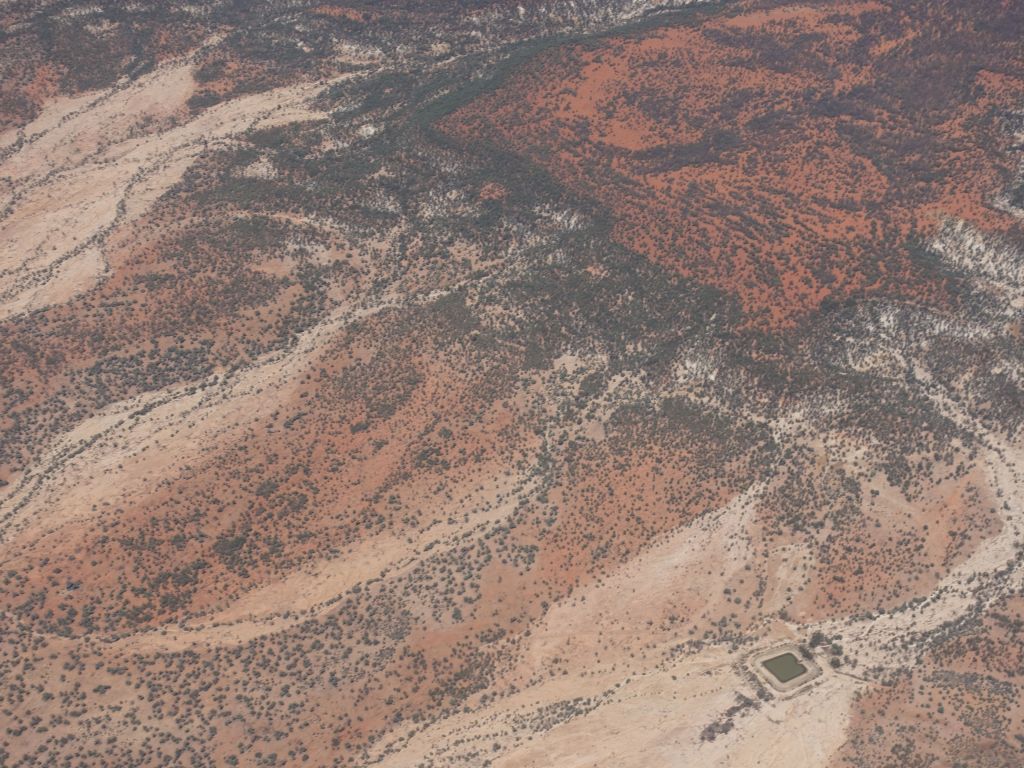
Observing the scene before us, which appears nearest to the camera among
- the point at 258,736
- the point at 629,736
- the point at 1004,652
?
the point at 258,736

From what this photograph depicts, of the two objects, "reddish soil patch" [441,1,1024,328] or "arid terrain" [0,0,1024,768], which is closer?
"arid terrain" [0,0,1024,768]

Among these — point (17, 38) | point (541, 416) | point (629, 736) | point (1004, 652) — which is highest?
point (17, 38)

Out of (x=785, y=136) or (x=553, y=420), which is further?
(x=785, y=136)

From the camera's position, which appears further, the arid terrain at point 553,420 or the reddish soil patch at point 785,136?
the reddish soil patch at point 785,136

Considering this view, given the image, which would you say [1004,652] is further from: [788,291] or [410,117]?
[410,117]

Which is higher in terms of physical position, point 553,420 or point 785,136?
point 785,136

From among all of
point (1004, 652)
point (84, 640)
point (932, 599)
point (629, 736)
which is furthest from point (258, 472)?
point (1004, 652)

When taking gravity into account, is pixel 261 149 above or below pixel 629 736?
above

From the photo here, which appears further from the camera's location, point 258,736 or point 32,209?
point 32,209
